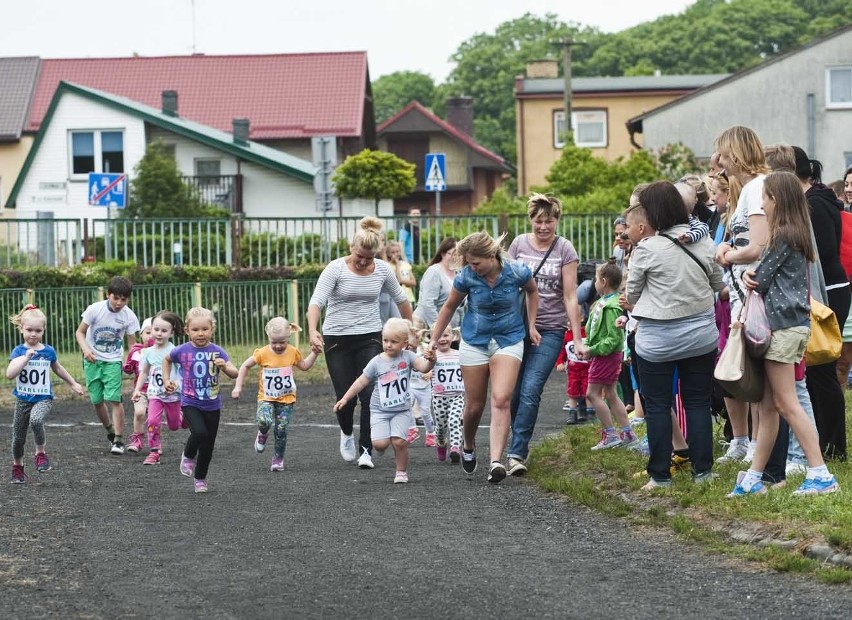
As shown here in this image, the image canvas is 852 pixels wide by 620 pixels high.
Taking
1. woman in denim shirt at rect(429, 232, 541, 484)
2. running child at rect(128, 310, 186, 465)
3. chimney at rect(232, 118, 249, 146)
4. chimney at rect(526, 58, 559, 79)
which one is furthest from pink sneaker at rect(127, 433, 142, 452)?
chimney at rect(526, 58, 559, 79)

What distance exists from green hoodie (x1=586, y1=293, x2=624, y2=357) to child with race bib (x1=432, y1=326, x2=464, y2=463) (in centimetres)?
117

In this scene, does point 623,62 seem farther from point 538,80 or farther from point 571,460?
point 571,460

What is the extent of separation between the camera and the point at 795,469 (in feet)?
32.4

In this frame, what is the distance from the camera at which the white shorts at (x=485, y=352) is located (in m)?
11.3

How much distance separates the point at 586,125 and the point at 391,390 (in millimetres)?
56812

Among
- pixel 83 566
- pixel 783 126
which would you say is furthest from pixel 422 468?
pixel 783 126

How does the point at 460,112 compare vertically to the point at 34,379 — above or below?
above

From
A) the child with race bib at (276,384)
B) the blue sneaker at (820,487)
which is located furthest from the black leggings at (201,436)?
the blue sneaker at (820,487)

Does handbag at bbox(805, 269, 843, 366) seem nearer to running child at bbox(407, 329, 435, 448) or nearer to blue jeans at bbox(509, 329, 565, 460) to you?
blue jeans at bbox(509, 329, 565, 460)

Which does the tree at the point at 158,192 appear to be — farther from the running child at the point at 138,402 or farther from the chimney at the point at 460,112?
the chimney at the point at 460,112

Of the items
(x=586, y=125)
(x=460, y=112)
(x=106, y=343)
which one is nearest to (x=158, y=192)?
(x=586, y=125)

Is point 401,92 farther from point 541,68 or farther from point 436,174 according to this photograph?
point 436,174

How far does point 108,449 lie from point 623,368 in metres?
5.09

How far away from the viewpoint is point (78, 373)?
2167 centimetres
